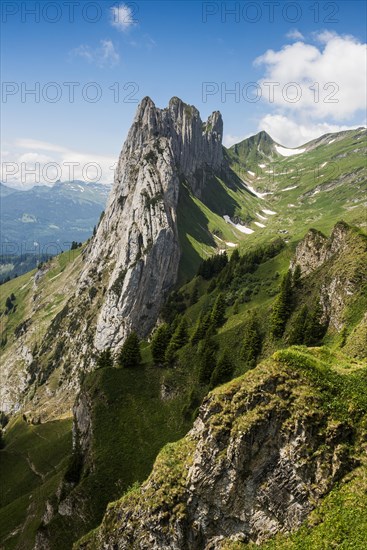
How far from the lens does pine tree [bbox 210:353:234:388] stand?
6188 centimetres

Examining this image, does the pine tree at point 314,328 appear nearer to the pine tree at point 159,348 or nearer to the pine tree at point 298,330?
the pine tree at point 298,330

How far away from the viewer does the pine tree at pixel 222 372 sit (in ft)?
203

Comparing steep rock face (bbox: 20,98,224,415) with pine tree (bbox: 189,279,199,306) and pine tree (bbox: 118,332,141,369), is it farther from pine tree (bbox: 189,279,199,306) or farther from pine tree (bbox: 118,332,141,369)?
pine tree (bbox: 118,332,141,369)

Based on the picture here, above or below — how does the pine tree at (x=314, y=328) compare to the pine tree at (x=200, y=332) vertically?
above

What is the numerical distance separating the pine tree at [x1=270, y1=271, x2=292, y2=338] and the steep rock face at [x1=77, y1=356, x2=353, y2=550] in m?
33.3

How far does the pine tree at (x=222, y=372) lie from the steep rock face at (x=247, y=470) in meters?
27.4

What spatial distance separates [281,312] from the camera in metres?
67.2

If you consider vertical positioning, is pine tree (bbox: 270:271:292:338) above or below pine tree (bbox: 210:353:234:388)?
above

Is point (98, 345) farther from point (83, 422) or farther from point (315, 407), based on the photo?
point (315, 407)

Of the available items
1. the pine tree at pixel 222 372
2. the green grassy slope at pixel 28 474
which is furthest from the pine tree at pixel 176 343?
the green grassy slope at pixel 28 474

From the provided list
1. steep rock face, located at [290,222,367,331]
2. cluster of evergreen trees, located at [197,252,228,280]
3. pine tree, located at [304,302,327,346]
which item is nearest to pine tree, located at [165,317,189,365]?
pine tree, located at [304,302,327,346]

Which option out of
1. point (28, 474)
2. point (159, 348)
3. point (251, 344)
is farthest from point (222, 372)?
point (28, 474)

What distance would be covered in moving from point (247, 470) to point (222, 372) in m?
31.3

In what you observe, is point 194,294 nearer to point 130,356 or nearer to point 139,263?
point 139,263
